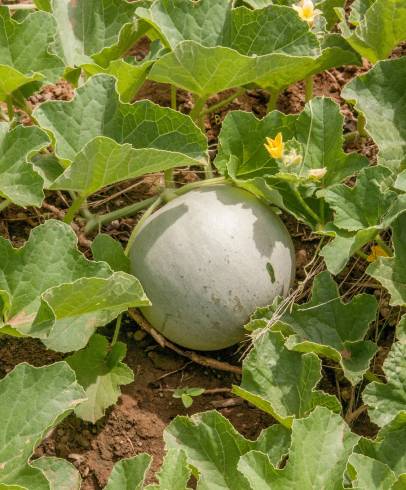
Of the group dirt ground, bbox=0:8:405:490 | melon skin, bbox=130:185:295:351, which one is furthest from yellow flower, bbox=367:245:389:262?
melon skin, bbox=130:185:295:351

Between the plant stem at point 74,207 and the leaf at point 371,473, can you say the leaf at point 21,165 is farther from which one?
the leaf at point 371,473

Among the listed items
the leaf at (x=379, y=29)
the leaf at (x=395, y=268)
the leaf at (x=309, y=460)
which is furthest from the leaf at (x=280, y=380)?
the leaf at (x=379, y=29)

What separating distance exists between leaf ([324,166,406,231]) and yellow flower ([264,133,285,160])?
0.54 ft

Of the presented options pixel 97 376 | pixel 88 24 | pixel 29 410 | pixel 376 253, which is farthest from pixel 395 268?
pixel 88 24

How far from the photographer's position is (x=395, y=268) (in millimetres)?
2320

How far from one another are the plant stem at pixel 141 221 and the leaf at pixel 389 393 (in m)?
0.76

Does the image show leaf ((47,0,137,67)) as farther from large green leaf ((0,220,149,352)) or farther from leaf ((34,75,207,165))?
large green leaf ((0,220,149,352))

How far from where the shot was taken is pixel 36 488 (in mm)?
1980

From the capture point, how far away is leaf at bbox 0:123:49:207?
7.54 ft

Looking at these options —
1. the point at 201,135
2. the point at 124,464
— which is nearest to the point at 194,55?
the point at 201,135

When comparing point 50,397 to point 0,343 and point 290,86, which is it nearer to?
point 0,343

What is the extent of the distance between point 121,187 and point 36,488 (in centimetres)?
112

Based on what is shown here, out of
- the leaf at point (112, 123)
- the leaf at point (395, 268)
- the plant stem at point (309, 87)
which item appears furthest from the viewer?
the plant stem at point (309, 87)

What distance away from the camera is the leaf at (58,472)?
2.16m
